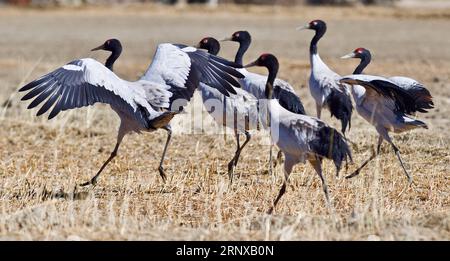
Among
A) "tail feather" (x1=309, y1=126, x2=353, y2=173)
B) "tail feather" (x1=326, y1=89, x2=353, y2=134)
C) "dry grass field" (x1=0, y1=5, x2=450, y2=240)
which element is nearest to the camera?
"dry grass field" (x1=0, y1=5, x2=450, y2=240)

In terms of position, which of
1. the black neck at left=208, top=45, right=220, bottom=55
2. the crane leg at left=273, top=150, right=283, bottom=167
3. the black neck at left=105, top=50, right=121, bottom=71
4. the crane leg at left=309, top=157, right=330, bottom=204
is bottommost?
the crane leg at left=273, top=150, right=283, bottom=167

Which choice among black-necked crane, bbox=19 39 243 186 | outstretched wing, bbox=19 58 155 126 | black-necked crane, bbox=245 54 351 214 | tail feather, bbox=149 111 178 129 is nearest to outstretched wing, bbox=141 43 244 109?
black-necked crane, bbox=19 39 243 186

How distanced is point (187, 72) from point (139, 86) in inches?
22.9

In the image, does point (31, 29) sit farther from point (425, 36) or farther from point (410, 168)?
point (410, 168)

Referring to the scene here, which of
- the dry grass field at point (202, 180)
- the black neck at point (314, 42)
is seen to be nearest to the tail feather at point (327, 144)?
the dry grass field at point (202, 180)

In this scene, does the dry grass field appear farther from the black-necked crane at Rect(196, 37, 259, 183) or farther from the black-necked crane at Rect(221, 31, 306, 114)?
the black-necked crane at Rect(221, 31, 306, 114)

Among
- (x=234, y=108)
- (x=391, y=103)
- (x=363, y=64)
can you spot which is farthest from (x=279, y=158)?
(x=391, y=103)

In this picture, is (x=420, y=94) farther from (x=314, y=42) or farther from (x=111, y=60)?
(x=111, y=60)

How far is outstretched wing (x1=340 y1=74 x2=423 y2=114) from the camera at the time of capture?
907 cm

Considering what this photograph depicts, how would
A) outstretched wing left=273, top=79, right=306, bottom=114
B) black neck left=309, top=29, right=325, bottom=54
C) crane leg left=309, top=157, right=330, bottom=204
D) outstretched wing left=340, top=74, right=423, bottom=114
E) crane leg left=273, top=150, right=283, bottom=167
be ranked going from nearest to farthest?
crane leg left=309, top=157, right=330, bottom=204 < outstretched wing left=340, top=74, right=423, bottom=114 < outstretched wing left=273, top=79, right=306, bottom=114 < crane leg left=273, top=150, right=283, bottom=167 < black neck left=309, top=29, right=325, bottom=54

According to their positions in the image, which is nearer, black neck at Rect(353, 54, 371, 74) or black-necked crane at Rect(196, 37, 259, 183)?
black-necked crane at Rect(196, 37, 259, 183)

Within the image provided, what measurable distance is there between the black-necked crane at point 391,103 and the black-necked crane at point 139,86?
51.8 inches

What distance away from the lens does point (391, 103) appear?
32.0 feet

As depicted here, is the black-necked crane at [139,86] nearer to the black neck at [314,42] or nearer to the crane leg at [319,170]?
the crane leg at [319,170]
